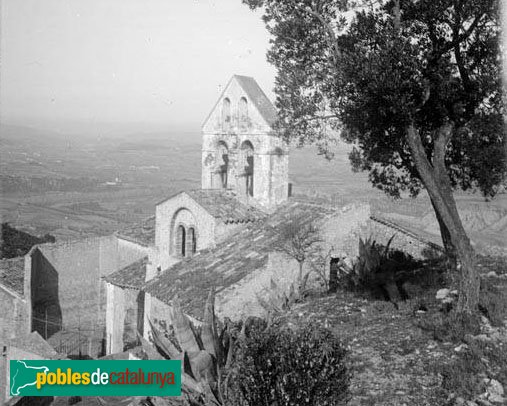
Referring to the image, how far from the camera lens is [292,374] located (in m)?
5.62

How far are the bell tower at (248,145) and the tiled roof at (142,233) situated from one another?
166 inches

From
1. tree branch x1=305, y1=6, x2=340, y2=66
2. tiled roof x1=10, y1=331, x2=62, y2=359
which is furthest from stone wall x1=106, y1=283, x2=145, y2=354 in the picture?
tree branch x1=305, y1=6, x2=340, y2=66

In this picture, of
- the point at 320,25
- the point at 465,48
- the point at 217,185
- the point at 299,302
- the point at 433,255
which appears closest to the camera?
the point at 465,48

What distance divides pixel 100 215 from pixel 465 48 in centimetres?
4828

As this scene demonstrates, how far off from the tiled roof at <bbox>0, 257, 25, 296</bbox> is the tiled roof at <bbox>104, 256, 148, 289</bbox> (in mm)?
3470

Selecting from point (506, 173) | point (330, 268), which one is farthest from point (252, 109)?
point (506, 173)

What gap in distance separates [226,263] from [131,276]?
21.1ft

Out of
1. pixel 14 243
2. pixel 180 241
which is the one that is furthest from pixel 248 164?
pixel 14 243

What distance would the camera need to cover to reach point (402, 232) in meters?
16.2

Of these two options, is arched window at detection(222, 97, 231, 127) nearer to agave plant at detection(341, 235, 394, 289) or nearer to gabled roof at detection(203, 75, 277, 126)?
gabled roof at detection(203, 75, 277, 126)

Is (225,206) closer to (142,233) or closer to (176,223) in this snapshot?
(176,223)

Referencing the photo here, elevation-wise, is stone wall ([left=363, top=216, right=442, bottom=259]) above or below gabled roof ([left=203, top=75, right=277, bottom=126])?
below

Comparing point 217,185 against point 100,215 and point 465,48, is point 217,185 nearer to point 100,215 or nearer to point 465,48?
point 465,48

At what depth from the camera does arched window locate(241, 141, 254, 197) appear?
1709 centimetres
